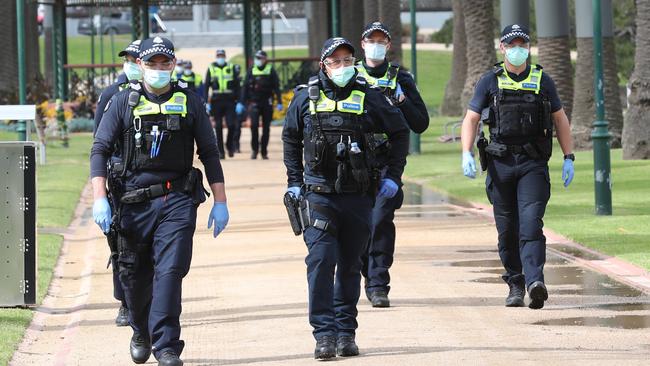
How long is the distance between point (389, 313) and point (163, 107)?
2.90m

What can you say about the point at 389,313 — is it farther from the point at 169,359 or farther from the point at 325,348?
the point at 169,359

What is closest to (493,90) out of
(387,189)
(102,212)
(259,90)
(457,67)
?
(387,189)

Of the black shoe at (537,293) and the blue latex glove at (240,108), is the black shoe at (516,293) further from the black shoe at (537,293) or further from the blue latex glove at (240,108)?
the blue latex glove at (240,108)

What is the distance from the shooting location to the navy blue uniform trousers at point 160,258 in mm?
8805

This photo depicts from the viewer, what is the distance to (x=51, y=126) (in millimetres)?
35594

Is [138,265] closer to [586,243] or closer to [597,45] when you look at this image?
[586,243]

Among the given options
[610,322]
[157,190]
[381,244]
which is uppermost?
[157,190]

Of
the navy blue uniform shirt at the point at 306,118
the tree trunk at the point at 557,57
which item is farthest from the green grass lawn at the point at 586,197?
the navy blue uniform shirt at the point at 306,118

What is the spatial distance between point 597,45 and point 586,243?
11.1ft

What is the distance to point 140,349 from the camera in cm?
933

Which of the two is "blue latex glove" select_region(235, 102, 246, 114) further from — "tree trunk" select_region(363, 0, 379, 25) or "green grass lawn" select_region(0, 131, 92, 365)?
"tree trunk" select_region(363, 0, 379, 25)

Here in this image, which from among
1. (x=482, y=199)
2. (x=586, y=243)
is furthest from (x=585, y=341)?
(x=482, y=199)

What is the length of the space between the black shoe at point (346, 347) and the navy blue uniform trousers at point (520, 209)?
2105mm

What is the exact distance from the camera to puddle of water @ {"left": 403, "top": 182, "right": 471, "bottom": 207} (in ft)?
66.2
